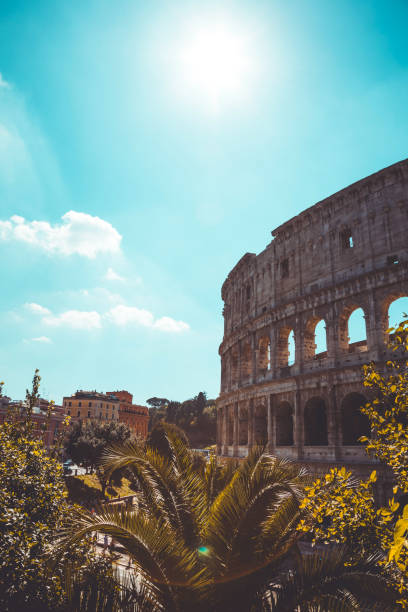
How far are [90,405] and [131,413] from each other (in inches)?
473

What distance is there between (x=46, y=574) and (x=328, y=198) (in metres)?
23.7

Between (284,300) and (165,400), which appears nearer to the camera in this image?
(284,300)

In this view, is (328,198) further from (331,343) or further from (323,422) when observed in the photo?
(323,422)

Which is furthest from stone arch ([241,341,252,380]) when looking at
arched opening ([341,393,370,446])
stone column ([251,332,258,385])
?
arched opening ([341,393,370,446])

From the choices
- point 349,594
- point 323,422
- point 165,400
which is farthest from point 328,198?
point 165,400

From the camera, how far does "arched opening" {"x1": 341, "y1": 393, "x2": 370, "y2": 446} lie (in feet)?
71.3

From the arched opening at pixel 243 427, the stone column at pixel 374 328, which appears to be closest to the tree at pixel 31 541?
the stone column at pixel 374 328

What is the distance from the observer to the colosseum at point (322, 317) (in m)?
20.8

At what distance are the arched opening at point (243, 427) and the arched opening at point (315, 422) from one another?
677 centimetres

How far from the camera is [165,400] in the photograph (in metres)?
137

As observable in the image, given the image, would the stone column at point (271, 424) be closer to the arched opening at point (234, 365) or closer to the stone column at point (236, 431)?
the stone column at point (236, 431)

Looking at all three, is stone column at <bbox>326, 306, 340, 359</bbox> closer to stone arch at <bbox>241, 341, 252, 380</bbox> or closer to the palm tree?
stone arch at <bbox>241, 341, 252, 380</bbox>

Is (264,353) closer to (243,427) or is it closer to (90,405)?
(243,427)

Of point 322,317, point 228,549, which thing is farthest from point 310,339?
point 228,549
